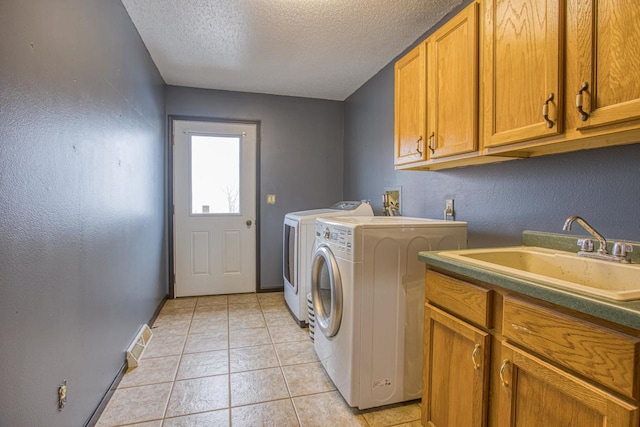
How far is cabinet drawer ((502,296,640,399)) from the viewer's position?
2.38 feet

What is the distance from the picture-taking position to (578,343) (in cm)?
83

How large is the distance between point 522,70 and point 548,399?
3.75 feet

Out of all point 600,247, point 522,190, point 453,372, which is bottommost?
point 453,372

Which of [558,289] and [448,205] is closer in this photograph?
[558,289]

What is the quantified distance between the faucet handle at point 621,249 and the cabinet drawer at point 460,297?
50 cm

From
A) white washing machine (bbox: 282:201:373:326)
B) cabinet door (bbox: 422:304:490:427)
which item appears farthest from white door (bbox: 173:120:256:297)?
cabinet door (bbox: 422:304:490:427)

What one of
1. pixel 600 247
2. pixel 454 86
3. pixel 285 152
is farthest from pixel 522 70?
pixel 285 152

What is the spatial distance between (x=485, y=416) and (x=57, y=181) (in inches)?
71.2

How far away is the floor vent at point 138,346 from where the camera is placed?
7.08 ft

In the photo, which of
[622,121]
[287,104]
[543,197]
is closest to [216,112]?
[287,104]

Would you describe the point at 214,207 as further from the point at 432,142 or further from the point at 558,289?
the point at 558,289

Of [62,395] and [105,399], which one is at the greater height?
[62,395]

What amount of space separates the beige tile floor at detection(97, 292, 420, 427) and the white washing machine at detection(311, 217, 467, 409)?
0.44 ft

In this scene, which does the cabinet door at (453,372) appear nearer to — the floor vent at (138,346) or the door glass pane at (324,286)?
the door glass pane at (324,286)
